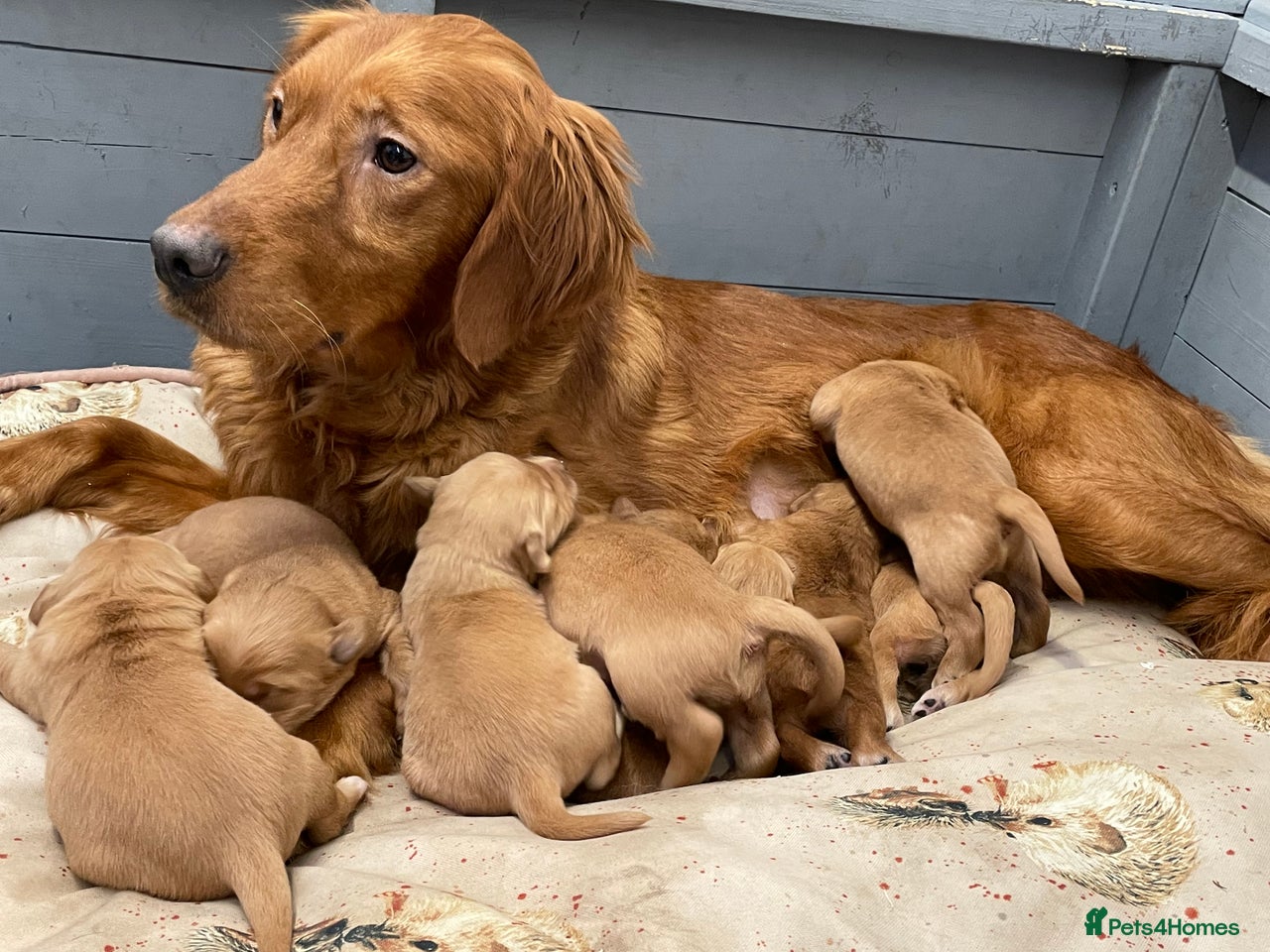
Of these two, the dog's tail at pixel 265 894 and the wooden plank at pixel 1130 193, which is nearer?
the dog's tail at pixel 265 894

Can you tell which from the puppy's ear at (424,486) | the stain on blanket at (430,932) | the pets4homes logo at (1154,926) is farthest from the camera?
the puppy's ear at (424,486)

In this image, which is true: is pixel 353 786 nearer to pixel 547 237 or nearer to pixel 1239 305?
pixel 547 237

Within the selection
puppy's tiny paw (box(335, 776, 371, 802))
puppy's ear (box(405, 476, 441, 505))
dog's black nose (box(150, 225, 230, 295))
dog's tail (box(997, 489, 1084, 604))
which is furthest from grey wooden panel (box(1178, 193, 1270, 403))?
dog's black nose (box(150, 225, 230, 295))

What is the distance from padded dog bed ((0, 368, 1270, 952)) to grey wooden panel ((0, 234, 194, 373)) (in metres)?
1.47

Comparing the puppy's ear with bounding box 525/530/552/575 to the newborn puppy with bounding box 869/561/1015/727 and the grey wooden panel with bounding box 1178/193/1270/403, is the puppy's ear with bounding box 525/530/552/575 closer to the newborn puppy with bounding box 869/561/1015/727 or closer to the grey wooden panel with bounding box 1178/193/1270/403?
the newborn puppy with bounding box 869/561/1015/727

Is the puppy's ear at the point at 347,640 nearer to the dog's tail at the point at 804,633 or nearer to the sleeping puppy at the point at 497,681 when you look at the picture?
the sleeping puppy at the point at 497,681

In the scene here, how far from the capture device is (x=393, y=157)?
178 cm

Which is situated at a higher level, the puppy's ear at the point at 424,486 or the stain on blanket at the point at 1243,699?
the stain on blanket at the point at 1243,699

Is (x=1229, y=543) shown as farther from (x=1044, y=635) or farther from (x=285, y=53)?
(x=285, y=53)

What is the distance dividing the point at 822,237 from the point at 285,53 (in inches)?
57.5

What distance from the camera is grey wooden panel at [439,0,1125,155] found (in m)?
2.63

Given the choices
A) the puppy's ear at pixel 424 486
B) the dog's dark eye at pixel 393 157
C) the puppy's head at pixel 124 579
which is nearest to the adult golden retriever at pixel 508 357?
the dog's dark eye at pixel 393 157

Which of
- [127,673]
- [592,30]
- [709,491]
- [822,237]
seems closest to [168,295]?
[127,673]

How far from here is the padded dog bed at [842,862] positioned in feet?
4.39
